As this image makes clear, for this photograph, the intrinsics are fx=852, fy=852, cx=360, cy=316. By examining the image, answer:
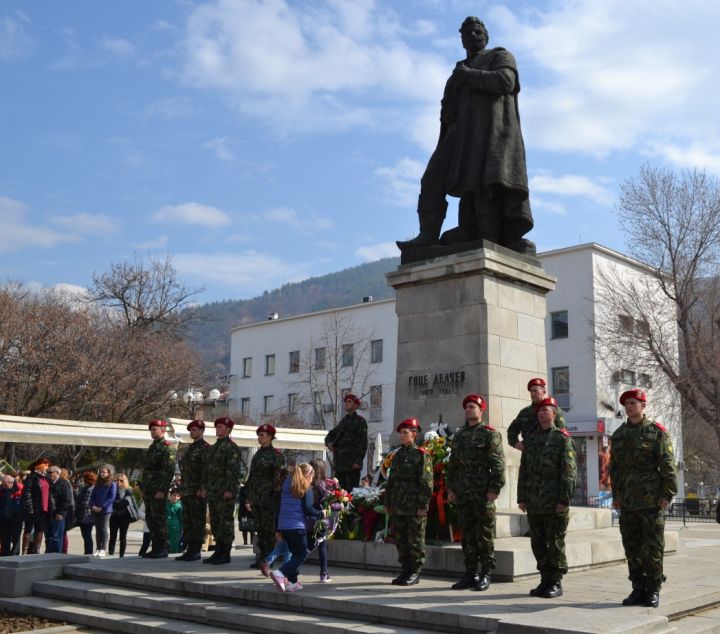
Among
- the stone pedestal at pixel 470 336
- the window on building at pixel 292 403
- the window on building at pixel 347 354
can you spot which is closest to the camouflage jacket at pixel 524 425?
the stone pedestal at pixel 470 336

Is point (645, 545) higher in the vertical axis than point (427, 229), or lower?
lower

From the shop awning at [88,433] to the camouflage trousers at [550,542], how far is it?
42.0 feet

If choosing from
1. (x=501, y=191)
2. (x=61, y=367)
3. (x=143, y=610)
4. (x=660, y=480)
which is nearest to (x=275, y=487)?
(x=143, y=610)

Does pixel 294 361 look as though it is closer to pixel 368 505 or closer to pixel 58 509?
pixel 58 509

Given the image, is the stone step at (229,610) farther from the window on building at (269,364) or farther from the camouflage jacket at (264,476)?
the window on building at (269,364)

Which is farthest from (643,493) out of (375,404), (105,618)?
(375,404)

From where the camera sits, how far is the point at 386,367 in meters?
49.8

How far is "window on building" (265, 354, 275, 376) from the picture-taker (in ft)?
187

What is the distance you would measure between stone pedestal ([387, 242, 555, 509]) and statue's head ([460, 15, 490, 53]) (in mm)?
3329

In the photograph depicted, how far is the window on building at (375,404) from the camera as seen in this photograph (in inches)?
1961

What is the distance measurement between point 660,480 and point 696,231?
2614 centimetres

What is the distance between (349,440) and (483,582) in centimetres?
341

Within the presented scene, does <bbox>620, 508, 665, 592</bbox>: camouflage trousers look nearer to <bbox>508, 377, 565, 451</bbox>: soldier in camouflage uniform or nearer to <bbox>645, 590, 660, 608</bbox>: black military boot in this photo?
<bbox>645, 590, 660, 608</bbox>: black military boot

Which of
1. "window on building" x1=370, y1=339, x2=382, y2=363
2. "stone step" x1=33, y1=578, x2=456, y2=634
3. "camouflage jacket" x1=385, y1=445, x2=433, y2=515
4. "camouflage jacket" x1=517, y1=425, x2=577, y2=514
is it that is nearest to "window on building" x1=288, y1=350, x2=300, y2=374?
"window on building" x1=370, y1=339, x2=382, y2=363
